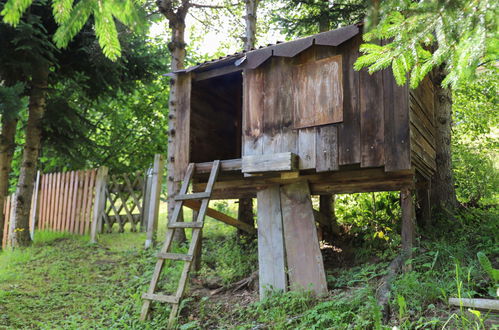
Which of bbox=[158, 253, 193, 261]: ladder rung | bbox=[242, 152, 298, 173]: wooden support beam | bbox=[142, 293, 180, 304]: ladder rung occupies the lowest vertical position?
bbox=[142, 293, 180, 304]: ladder rung

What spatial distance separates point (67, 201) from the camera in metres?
11.7

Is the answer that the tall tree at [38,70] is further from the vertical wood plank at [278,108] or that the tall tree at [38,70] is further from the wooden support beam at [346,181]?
→ the wooden support beam at [346,181]

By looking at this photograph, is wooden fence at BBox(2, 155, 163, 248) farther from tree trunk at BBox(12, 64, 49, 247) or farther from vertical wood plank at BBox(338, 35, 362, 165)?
vertical wood plank at BBox(338, 35, 362, 165)

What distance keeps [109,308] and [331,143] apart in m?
4.60

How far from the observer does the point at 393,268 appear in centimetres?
592

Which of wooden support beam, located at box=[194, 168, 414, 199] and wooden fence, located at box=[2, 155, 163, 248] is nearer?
wooden support beam, located at box=[194, 168, 414, 199]

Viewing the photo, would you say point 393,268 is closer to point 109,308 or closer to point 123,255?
point 109,308

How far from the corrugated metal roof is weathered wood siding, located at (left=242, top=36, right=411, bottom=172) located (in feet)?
1.10

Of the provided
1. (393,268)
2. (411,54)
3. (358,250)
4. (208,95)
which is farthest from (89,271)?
(411,54)

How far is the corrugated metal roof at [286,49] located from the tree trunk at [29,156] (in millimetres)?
5348

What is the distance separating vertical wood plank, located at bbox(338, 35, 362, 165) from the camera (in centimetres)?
593

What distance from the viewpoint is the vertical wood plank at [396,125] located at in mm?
5586

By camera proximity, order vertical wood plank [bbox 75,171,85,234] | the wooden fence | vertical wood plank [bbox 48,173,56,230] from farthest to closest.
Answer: vertical wood plank [bbox 48,173,56,230] → vertical wood plank [bbox 75,171,85,234] → the wooden fence

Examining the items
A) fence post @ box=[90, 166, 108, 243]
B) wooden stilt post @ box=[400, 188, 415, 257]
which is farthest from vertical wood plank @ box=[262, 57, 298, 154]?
fence post @ box=[90, 166, 108, 243]
